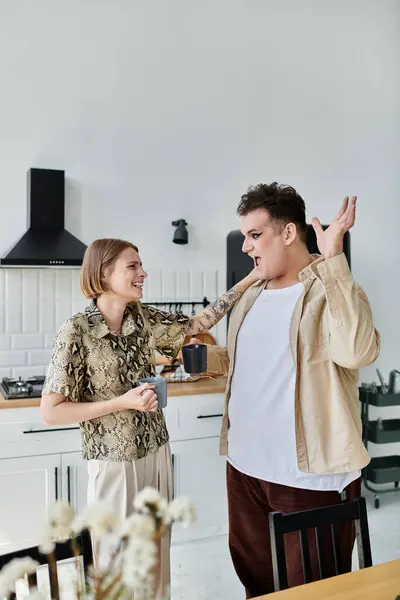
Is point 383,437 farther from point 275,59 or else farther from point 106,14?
point 106,14

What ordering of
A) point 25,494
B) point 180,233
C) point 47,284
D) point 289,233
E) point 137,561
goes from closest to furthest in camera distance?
point 137,561 → point 289,233 → point 25,494 → point 47,284 → point 180,233

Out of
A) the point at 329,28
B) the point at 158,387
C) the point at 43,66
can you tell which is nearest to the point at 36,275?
the point at 43,66

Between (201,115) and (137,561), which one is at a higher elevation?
(201,115)

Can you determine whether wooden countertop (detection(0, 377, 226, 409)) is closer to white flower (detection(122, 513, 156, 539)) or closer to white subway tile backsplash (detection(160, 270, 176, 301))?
white subway tile backsplash (detection(160, 270, 176, 301))

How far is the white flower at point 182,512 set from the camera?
70 centimetres

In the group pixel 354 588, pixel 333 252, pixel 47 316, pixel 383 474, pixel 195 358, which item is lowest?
pixel 383 474

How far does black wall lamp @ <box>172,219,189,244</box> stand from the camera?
3803mm

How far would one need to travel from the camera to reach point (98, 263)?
1841mm

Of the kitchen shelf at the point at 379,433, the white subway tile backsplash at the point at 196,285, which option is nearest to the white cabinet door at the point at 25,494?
the white subway tile backsplash at the point at 196,285

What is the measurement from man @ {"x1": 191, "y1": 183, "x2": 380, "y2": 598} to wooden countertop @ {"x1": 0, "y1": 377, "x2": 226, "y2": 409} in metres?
1.17

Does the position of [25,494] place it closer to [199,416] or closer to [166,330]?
[199,416]

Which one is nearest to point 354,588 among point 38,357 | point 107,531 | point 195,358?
point 107,531

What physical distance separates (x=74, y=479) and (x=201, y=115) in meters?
2.47

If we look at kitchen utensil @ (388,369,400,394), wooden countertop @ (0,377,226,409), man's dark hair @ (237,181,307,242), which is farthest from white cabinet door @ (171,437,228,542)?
man's dark hair @ (237,181,307,242)
